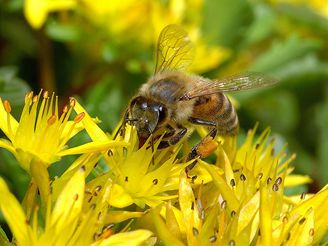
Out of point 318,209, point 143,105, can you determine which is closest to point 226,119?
point 143,105

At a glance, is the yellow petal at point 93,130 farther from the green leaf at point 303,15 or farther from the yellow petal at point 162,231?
the green leaf at point 303,15

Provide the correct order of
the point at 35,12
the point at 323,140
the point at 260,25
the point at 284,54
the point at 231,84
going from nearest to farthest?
the point at 231,84 → the point at 35,12 → the point at 323,140 → the point at 284,54 → the point at 260,25

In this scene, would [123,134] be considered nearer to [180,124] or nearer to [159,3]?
[180,124]

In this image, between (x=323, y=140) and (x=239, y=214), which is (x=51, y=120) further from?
(x=323, y=140)

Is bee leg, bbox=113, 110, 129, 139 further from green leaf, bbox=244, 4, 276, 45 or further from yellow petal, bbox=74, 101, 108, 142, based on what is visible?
green leaf, bbox=244, 4, 276, 45

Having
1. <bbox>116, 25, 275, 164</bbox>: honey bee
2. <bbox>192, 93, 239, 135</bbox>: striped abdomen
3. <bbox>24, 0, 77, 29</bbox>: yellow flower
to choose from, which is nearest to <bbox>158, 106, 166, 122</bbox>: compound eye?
<bbox>116, 25, 275, 164</bbox>: honey bee

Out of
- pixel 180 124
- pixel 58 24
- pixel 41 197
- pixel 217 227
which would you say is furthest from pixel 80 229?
pixel 58 24

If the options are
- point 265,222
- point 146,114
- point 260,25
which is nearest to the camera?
point 265,222
